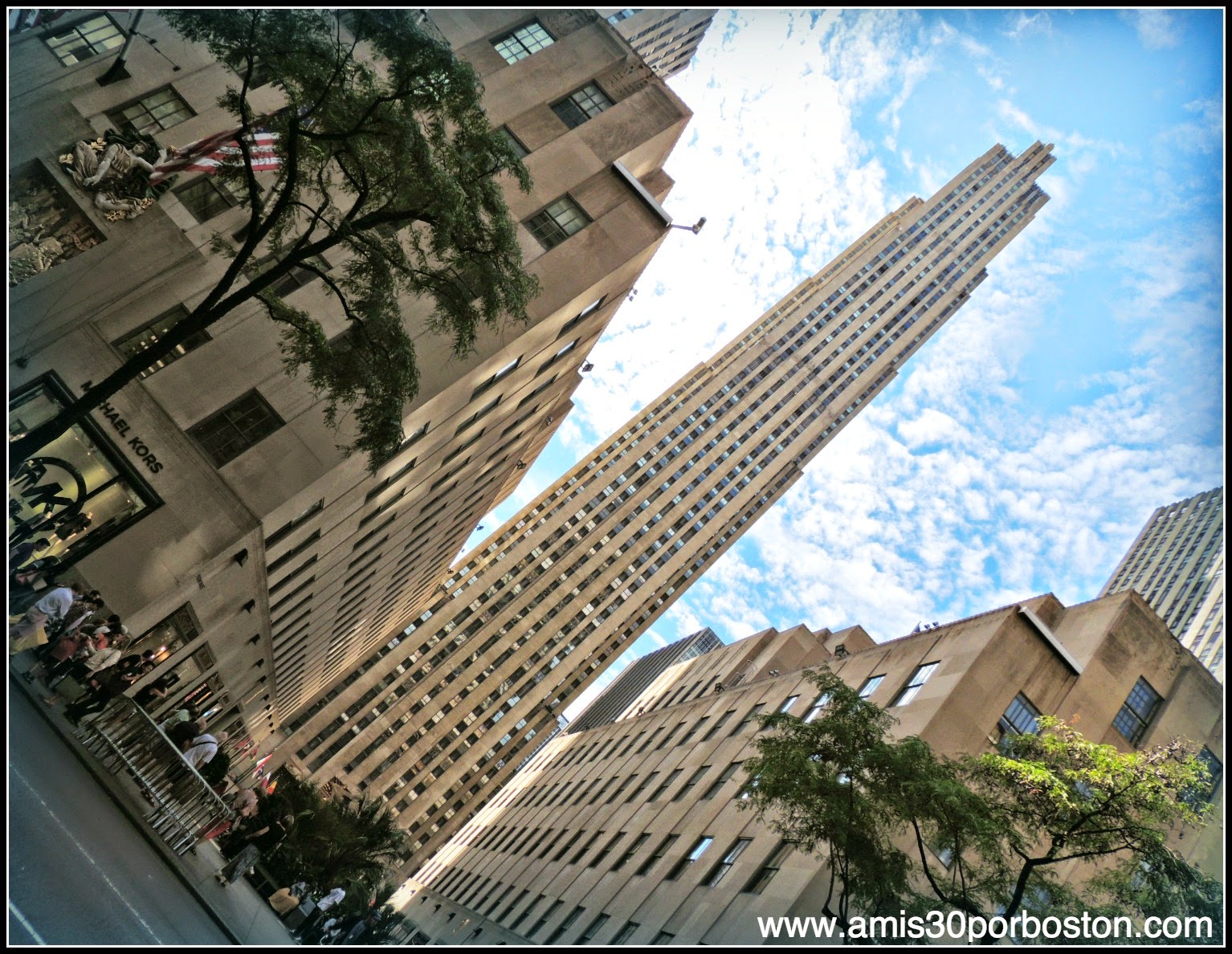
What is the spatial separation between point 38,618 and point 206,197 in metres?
14.9

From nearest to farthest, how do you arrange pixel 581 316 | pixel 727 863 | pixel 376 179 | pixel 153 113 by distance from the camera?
pixel 376 179
pixel 153 113
pixel 727 863
pixel 581 316

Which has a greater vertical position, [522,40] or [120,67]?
[120,67]

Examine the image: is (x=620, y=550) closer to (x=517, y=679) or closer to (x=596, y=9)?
(x=517, y=679)

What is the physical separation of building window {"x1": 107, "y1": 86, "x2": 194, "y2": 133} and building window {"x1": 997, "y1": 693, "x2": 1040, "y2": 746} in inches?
1478

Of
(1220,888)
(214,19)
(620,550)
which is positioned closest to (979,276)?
(620,550)

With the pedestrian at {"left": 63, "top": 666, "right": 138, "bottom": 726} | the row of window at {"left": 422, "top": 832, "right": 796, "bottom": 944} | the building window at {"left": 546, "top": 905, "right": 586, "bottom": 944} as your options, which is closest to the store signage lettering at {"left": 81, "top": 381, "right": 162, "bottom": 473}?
the pedestrian at {"left": 63, "top": 666, "right": 138, "bottom": 726}

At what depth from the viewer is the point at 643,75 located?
32.9 metres

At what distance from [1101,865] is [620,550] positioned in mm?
78850

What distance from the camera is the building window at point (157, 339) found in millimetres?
20375

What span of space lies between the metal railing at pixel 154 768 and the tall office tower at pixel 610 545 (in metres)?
74.4

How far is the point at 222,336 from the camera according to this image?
21391mm

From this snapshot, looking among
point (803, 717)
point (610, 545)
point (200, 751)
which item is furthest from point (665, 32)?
point (200, 751)

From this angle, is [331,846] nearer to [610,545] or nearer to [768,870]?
[768,870]

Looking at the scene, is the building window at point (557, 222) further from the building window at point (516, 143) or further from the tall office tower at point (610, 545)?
the tall office tower at point (610, 545)
